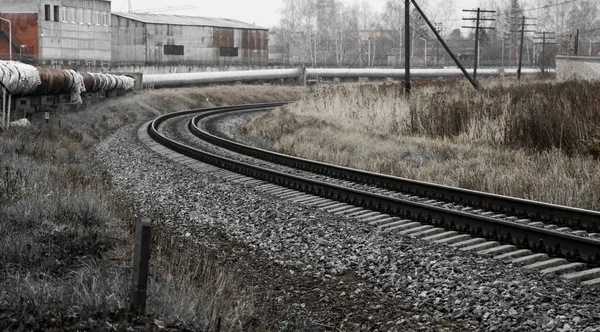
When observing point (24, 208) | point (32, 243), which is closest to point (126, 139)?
point (24, 208)

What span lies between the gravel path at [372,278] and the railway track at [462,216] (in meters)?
0.34

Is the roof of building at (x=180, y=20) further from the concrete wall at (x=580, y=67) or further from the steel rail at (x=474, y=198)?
the steel rail at (x=474, y=198)

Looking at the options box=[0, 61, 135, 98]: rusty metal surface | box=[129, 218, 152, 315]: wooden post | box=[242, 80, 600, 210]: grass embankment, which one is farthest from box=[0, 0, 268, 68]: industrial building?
box=[129, 218, 152, 315]: wooden post

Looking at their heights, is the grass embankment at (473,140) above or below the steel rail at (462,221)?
above

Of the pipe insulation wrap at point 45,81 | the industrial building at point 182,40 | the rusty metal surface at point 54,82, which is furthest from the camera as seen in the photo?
the industrial building at point 182,40

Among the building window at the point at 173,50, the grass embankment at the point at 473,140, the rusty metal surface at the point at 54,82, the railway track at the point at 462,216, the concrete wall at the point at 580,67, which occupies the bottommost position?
the railway track at the point at 462,216

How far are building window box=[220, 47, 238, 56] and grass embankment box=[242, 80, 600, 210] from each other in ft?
160

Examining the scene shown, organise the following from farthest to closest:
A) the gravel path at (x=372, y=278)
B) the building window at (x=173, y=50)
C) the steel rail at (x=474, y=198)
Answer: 1. the building window at (x=173, y=50)
2. the steel rail at (x=474, y=198)
3. the gravel path at (x=372, y=278)

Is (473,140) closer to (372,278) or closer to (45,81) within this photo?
(372,278)

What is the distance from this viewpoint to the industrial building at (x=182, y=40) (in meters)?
65.4

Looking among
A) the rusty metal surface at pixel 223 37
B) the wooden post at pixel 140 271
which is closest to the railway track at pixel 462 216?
the wooden post at pixel 140 271

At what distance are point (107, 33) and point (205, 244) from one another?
190 feet

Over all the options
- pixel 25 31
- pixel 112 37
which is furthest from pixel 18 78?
pixel 112 37

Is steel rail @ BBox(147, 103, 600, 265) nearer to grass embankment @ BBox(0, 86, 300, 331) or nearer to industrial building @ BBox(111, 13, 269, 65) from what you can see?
grass embankment @ BBox(0, 86, 300, 331)
